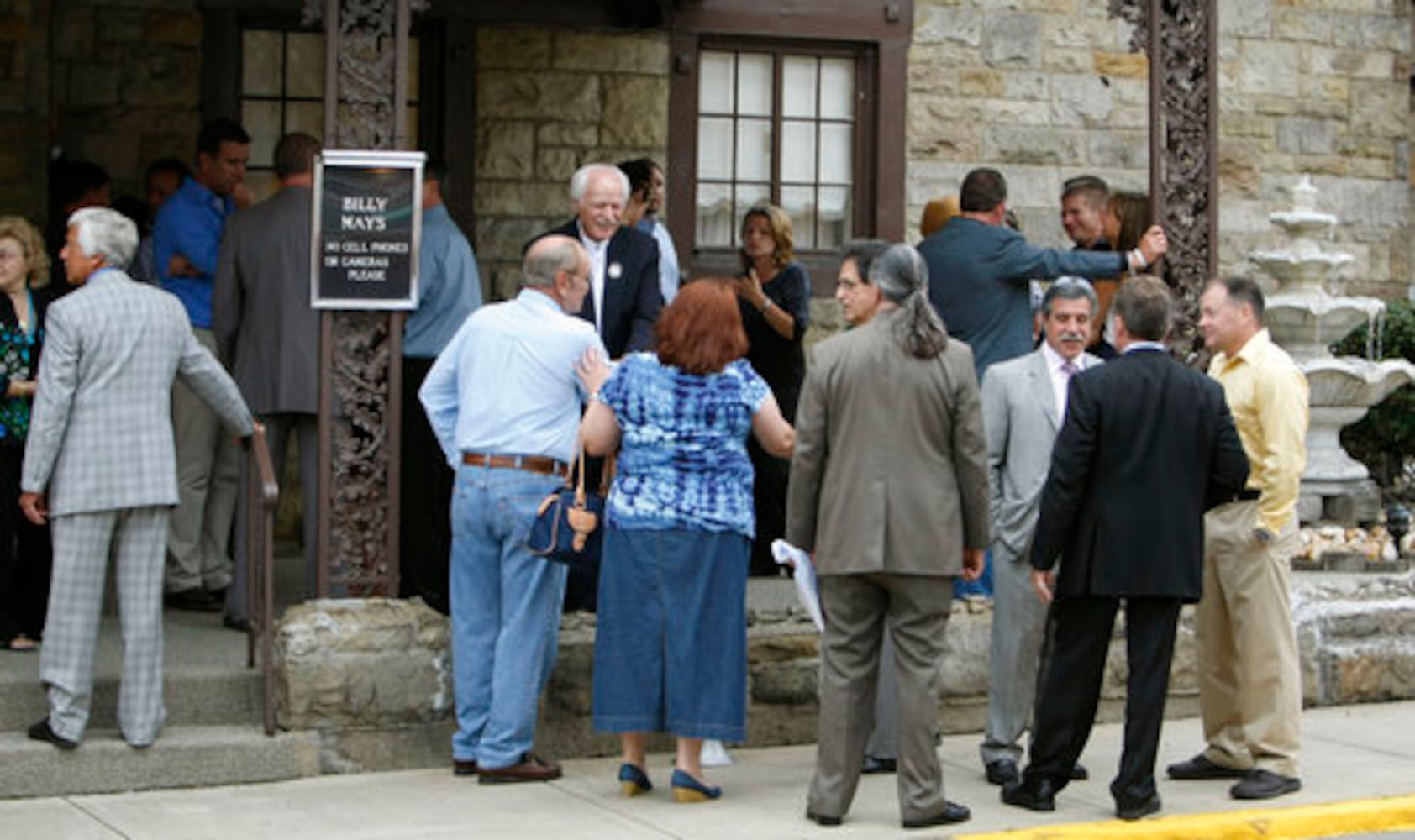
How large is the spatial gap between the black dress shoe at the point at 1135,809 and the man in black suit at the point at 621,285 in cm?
274

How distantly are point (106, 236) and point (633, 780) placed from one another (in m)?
2.71

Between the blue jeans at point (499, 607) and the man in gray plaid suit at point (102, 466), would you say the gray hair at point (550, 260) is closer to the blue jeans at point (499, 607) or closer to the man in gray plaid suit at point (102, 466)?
the blue jeans at point (499, 607)

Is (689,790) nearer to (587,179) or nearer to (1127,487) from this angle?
(1127,487)

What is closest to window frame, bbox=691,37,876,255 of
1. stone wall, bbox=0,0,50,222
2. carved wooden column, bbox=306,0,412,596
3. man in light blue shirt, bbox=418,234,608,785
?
stone wall, bbox=0,0,50,222

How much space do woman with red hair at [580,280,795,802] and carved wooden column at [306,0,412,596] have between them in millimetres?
1250

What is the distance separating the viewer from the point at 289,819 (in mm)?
8398

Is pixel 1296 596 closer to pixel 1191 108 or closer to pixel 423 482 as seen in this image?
pixel 1191 108

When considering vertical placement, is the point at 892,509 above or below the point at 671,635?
above

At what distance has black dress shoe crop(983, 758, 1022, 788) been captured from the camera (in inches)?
356

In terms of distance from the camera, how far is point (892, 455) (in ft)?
26.8

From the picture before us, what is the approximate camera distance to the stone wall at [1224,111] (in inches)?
585

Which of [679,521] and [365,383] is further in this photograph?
[365,383]

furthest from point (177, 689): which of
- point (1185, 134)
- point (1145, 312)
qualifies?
point (1185, 134)

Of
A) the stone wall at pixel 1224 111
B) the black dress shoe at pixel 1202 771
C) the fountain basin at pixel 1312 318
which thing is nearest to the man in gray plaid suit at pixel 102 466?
the black dress shoe at pixel 1202 771
